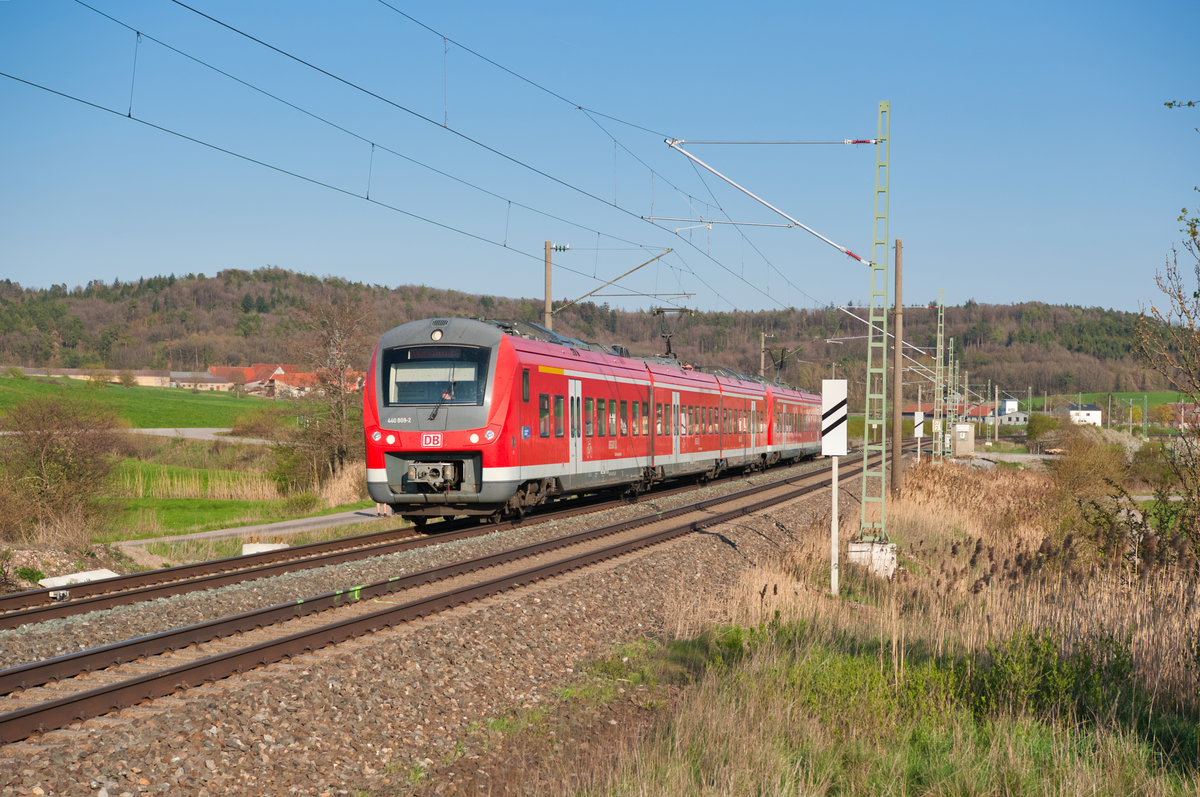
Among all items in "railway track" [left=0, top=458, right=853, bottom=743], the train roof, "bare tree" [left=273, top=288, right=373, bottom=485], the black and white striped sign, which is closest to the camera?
"railway track" [left=0, top=458, right=853, bottom=743]

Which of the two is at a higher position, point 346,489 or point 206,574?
point 206,574

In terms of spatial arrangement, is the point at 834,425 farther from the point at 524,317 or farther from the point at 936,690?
the point at 524,317

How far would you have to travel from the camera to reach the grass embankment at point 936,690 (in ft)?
19.8

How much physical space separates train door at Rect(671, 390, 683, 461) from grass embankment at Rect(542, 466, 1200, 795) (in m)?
15.6

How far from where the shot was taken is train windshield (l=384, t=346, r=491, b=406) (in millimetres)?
17359

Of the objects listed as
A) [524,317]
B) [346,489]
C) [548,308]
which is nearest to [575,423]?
[548,308]

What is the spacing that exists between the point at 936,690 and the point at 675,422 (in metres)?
20.8

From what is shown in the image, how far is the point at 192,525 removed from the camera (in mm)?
24266

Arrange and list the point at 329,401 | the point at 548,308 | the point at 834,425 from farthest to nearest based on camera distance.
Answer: the point at 329,401 < the point at 548,308 < the point at 834,425

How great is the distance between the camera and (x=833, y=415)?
12.6 m

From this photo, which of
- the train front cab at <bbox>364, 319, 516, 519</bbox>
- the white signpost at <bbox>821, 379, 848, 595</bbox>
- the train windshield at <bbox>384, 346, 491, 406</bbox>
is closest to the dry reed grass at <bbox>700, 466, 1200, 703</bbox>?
the white signpost at <bbox>821, 379, 848, 595</bbox>

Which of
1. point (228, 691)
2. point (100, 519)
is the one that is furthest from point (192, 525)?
point (228, 691)

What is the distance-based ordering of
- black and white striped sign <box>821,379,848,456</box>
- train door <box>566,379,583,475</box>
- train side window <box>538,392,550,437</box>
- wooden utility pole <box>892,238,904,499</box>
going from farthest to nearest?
wooden utility pole <box>892,238,904,499</box> < train door <box>566,379,583,475</box> < train side window <box>538,392,550,437</box> < black and white striped sign <box>821,379,848,456</box>

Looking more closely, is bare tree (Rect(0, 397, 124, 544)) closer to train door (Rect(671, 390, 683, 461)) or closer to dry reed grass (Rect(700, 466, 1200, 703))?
dry reed grass (Rect(700, 466, 1200, 703))
